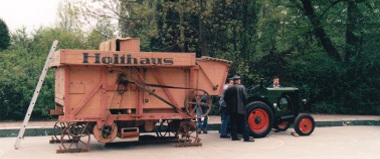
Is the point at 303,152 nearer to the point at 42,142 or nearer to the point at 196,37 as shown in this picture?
the point at 42,142

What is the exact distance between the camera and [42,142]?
11.1 m

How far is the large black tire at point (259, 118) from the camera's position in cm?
1209

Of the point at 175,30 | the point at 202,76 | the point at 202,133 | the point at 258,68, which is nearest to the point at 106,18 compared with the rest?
the point at 175,30

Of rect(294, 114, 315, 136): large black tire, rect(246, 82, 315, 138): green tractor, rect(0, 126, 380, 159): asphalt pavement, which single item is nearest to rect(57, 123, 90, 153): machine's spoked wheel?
rect(0, 126, 380, 159): asphalt pavement

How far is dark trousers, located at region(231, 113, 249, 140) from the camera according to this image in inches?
448

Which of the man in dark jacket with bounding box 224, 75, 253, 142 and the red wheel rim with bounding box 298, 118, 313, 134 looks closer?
the man in dark jacket with bounding box 224, 75, 253, 142

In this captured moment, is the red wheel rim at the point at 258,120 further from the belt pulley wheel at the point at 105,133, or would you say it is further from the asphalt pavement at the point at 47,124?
the belt pulley wheel at the point at 105,133

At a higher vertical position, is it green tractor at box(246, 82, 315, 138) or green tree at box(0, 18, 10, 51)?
green tree at box(0, 18, 10, 51)

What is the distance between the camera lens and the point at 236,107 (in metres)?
11.5

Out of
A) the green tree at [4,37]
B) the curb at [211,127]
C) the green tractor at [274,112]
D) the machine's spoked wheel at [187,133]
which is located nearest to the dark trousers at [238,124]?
the green tractor at [274,112]

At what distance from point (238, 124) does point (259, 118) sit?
2.63ft

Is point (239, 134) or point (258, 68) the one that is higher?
point (258, 68)

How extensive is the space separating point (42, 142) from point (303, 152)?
6372mm

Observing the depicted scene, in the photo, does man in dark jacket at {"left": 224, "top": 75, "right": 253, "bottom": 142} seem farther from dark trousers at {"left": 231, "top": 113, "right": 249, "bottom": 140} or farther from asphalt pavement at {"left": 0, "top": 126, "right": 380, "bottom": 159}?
asphalt pavement at {"left": 0, "top": 126, "right": 380, "bottom": 159}
